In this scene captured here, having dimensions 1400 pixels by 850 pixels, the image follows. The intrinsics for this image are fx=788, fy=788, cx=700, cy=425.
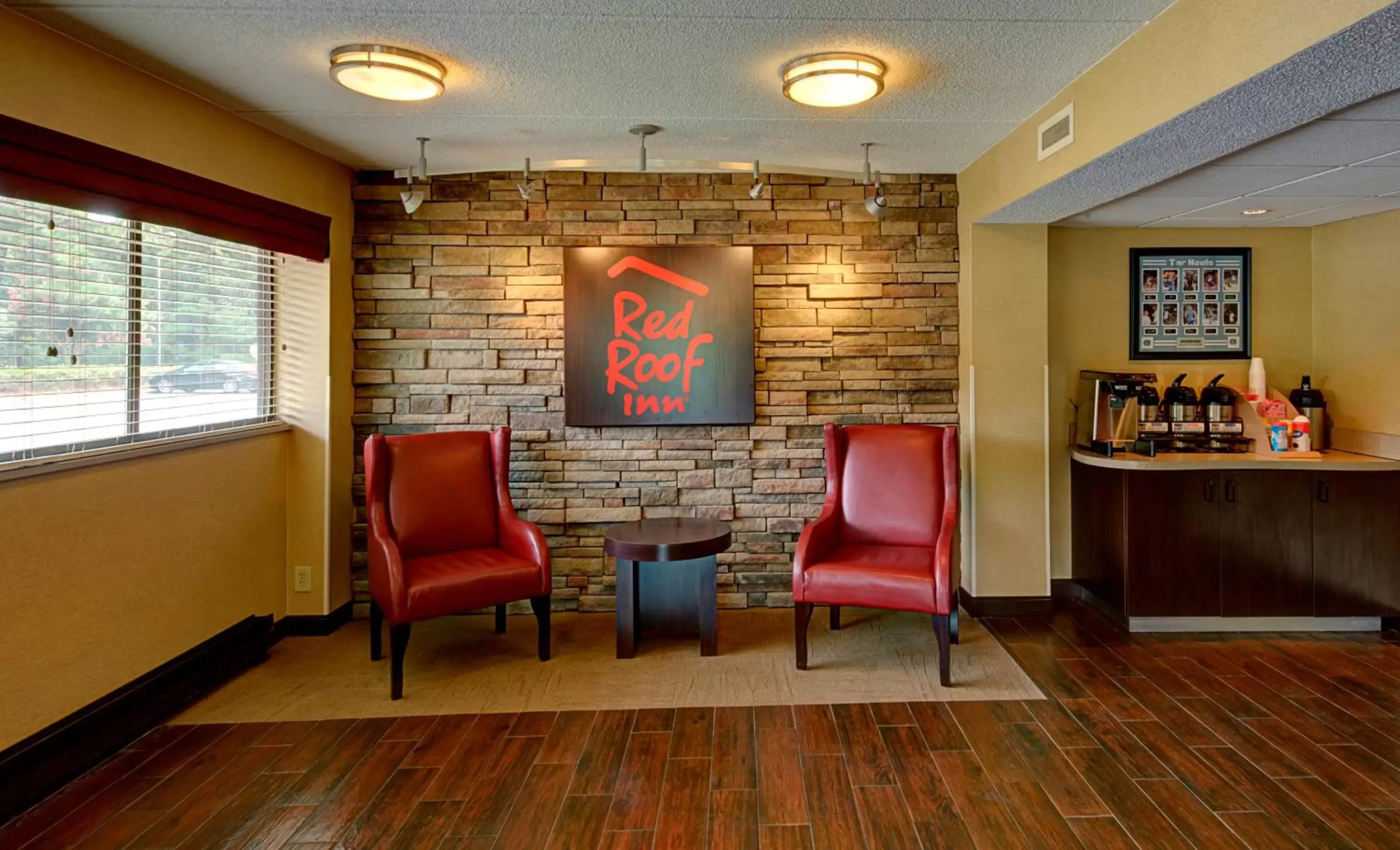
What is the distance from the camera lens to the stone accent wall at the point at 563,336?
426cm

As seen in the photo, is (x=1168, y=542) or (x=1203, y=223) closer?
(x=1168, y=542)

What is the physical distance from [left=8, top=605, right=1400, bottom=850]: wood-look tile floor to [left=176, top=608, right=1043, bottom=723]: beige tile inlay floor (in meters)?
0.12

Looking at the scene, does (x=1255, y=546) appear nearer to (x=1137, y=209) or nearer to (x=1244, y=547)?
(x=1244, y=547)

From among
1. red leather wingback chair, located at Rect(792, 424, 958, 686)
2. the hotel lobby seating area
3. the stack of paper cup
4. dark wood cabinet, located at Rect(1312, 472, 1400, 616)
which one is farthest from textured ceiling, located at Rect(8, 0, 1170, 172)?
dark wood cabinet, located at Rect(1312, 472, 1400, 616)

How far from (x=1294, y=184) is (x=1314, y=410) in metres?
1.55

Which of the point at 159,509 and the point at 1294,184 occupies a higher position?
the point at 1294,184

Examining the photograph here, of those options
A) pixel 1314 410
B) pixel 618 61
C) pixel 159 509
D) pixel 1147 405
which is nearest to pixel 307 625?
pixel 159 509

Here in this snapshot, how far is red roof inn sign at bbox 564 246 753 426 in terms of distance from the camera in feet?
13.9

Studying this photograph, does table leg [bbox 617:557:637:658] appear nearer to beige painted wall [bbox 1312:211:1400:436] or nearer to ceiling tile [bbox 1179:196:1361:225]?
ceiling tile [bbox 1179:196:1361:225]

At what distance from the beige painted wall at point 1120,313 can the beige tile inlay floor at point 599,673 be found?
1420 mm

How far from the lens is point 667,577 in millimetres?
3871

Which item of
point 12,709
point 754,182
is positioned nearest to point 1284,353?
point 754,182

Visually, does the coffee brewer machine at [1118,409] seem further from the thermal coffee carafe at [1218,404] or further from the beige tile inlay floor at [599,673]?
the beige tile inlay floor at [599,673]

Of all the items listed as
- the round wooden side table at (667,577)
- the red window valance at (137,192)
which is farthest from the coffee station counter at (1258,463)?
the red window valance at (137,192)
